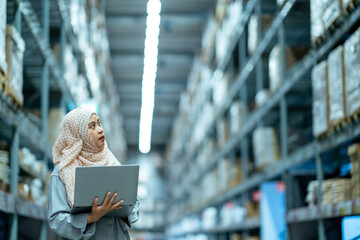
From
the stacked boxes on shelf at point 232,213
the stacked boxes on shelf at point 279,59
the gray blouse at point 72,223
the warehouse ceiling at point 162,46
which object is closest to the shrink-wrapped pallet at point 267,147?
the stacked boxes on shelf at point 279,59

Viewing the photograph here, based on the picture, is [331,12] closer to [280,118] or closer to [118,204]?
[118,204]

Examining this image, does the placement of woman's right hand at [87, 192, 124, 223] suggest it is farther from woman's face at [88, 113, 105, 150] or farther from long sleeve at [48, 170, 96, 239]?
woman's face at [88, 113, 105, 150]

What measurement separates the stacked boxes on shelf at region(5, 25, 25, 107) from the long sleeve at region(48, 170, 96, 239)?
6.56 feet

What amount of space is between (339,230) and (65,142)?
3.42m

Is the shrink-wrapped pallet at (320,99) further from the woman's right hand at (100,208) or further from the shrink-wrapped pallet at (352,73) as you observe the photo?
the woman's right hand at (100,208)

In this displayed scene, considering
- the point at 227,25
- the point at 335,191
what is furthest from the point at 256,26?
the point at 335,191

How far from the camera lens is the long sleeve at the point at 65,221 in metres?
2.75

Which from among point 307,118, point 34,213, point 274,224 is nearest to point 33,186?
point 34,213

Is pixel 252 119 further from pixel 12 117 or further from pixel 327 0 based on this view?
pixel 12 117

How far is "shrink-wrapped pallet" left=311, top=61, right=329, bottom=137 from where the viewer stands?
5.09 meters

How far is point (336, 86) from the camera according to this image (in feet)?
15.8

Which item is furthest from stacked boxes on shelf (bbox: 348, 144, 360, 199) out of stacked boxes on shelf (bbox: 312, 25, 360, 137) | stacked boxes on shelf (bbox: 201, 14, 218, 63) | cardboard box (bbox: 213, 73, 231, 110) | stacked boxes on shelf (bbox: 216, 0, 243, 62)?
stacked boxes on shelf (bbox: 201, 14, 218, 63)

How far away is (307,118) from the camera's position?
8.70m

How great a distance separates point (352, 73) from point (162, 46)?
11.9 meters
